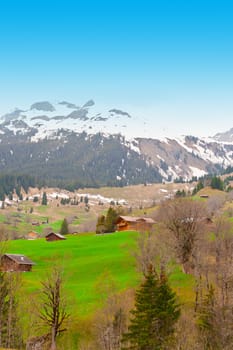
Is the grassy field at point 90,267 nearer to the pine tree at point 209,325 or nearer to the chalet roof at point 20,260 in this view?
the chalet roof at point 20,260

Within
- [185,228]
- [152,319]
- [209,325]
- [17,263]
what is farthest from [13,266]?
[209,325]

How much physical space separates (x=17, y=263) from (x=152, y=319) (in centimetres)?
4937

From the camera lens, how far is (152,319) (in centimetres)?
6081

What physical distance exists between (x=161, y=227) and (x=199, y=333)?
31889mm

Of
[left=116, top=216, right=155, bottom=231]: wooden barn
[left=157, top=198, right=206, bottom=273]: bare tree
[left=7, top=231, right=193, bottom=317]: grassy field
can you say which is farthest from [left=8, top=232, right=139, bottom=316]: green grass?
[left=116, top=216, right=155, bottom=231]: wooden barn

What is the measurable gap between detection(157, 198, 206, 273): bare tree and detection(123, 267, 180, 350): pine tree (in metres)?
23.7

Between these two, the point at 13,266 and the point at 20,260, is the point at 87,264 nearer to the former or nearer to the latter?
the point at 20,260

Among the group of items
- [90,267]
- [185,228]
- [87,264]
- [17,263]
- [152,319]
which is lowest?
[90,267]

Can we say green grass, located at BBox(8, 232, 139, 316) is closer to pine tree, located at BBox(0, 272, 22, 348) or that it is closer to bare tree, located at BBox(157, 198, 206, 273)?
bare tree, located at BBox(157, 198, 206, 273)

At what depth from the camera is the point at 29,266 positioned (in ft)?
348

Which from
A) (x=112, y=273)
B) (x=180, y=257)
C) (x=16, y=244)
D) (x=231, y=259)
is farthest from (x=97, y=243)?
(x=231, y=259)

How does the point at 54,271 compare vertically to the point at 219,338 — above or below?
above

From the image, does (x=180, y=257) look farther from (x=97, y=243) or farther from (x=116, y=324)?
(x=97, y=243)

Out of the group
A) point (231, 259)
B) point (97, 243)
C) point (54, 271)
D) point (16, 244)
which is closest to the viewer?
point (54, 271)
